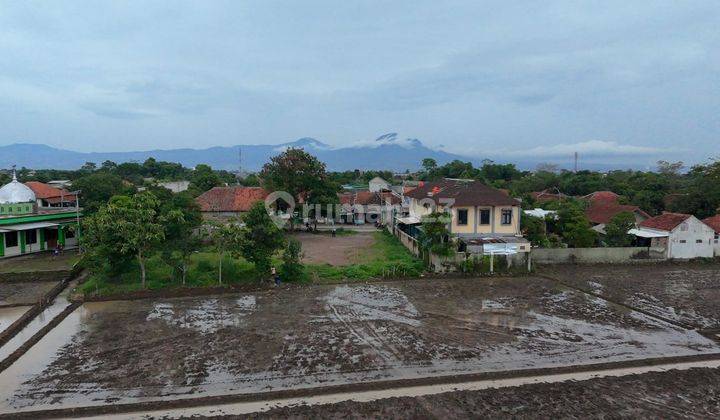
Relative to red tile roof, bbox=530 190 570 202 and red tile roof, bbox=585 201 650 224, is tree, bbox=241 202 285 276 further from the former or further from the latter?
red tile roof, bbox=530 190 570 202

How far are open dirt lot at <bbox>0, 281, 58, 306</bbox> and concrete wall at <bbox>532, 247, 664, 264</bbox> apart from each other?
24586 millimetres

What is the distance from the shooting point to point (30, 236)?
86.9ft

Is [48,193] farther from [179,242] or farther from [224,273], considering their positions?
[224,273]

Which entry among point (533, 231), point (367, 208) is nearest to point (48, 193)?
point (367, 208)

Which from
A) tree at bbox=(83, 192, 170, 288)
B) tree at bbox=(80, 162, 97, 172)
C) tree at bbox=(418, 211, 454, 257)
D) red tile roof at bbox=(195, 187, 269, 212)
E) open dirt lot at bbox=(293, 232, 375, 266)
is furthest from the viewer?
tree at bbox=(80, 162, 97, 172)

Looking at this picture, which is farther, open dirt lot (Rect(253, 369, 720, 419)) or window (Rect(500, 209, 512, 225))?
window (Rect(500, 209, 512, 225))

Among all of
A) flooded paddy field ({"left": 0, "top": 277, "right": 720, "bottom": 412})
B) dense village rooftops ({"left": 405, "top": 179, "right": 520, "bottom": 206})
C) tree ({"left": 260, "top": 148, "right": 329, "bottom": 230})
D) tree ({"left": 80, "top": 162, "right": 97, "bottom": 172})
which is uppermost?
tree ({"left": 80, "top": 162, "right": 97, "bottom": 172})

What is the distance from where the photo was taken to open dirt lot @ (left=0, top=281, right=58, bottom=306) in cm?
1827

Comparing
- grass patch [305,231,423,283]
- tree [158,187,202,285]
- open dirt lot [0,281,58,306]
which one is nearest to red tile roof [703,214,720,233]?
grass patch [305,231,423,283]

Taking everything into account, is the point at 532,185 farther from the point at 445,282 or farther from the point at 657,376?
the point at 657,376

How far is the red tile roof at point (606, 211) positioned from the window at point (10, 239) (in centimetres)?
3830

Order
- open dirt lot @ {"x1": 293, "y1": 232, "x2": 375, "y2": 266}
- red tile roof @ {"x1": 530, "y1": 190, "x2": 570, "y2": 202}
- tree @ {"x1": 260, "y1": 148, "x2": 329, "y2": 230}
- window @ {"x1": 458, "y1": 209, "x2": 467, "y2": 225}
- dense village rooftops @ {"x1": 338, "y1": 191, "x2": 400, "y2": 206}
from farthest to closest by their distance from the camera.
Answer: dense village rooftops @ {"x1": 338, "y1": 191, "x2": 400, "y2": 206} → red tile roof @ {"x1": 530, "y1": 190, "x2": 570, "y2": 202} → tree @ {"x1": 260, "y1": 148, "x2": 329, "y2": 230} → window @ {"x1": 458, "y1": 209, "x2": 467, "y2": 225} → open dirt lot @ {"x1": 293, "y1": 232, "x2": 375, "y2": 266}

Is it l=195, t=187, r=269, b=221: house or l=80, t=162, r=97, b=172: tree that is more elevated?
l=80, t=162, r=97, b=172: tree

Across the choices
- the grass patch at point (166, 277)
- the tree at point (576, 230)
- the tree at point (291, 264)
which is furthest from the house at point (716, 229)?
the grass patch at point (166, 277)
